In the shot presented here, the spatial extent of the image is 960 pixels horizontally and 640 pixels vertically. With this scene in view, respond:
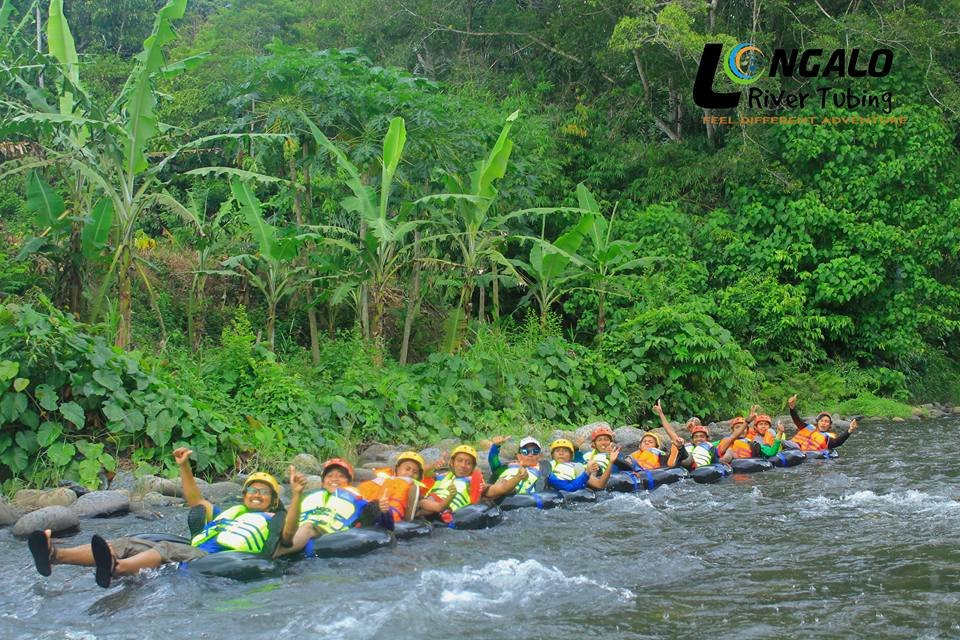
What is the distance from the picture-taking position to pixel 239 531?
6223mm

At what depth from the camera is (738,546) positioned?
6910 millimetres

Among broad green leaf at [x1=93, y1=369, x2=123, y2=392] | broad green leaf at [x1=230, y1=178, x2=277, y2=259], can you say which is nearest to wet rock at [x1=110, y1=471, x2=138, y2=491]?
broad green leaf at [x1=93, y1=369, x2=123, y2=392]

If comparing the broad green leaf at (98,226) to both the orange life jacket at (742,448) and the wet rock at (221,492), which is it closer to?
the wet rock at (221,492)

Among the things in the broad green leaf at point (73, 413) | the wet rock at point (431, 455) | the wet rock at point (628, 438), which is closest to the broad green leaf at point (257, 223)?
the wet rock at point (431, 455)

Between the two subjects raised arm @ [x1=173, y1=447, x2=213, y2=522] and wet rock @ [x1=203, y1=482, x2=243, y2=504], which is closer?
raised arm @ [x1=173, y1=447, x2=213, y2=522]

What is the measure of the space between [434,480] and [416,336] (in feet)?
20.1

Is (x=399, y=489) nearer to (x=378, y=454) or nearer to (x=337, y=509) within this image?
(x=337, y=509)

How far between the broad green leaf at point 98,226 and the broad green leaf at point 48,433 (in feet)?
6.37

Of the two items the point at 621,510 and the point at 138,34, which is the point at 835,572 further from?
the point at 138,34

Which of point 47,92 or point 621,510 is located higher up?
point 47,92

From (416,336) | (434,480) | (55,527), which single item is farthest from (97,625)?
(416,336)

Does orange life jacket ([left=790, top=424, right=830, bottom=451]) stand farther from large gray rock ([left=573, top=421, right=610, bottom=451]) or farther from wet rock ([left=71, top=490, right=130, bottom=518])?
wet rock ([left=71, top=490, right=130, bottom=518])

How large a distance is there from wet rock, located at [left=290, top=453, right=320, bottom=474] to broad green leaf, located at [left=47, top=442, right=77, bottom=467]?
1945mm

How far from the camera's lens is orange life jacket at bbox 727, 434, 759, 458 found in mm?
10914
